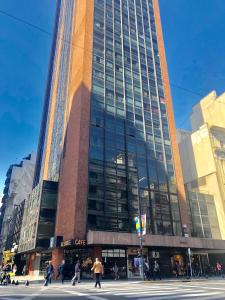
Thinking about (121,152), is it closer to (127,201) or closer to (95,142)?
(95,142)

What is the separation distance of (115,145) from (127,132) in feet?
12.9

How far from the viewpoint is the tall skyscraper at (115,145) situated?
3102 cm

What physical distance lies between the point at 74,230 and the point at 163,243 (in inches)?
438

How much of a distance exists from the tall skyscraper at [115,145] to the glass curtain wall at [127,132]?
0.49 feet

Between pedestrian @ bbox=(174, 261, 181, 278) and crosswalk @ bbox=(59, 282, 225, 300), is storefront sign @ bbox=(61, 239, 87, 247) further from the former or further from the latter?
crosswalk @ bbox=(59, 282, 225, 300)

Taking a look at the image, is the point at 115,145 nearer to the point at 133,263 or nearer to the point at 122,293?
the point at 133,263

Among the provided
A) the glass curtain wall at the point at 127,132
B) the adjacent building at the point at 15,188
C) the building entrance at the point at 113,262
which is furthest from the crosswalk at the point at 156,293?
the adjacent building at the point at 15,188

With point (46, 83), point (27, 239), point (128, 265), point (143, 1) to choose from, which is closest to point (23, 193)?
point (46, 83)

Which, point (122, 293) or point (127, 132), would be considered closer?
point (122, 293)

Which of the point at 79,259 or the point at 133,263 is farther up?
the point at 79,259

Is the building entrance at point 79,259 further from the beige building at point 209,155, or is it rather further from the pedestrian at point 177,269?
the beige building at point 209,155

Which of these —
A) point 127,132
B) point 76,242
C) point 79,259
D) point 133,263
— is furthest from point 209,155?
point 76,242

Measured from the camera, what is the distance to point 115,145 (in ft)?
123

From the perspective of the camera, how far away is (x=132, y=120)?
1660 inches
